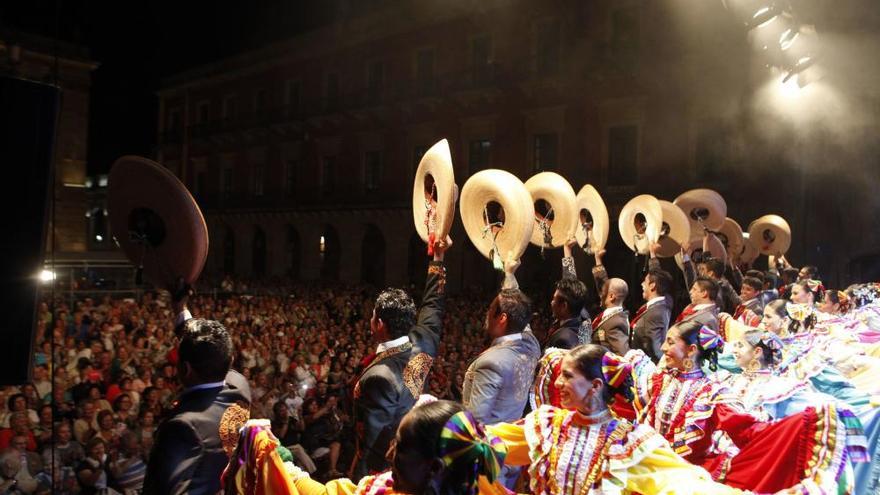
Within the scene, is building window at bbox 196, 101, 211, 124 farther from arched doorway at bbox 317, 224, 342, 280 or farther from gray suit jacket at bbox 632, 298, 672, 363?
gray suit jacket at bbox 632, 298, 672, 363

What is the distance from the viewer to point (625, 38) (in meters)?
19.0

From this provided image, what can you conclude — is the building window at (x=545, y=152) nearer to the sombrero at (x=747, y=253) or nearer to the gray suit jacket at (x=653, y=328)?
the sombrero at (x=747, y=253)

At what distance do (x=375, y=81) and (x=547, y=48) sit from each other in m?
8.06

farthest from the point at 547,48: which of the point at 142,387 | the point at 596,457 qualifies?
the point at 596,457

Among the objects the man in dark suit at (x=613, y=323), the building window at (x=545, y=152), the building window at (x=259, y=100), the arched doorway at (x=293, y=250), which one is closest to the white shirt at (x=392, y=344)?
the man in dark suit at (x=613, y=323)

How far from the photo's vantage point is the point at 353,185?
2717cm

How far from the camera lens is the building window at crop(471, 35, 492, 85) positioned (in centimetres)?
2198

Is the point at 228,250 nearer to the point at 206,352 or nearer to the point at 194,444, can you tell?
the point at 206,352

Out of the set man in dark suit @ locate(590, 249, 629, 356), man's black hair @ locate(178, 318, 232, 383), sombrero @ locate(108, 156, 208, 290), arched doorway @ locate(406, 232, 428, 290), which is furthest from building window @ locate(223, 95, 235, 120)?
man's black hair @ locate(178, 318, 232, 383)

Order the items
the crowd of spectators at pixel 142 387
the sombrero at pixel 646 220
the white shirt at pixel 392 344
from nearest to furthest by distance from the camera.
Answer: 1. the white shirt at pixel 392 344
2. the crowd of spectators at pixel 142 387
3. the sombrero at pixel 646 220

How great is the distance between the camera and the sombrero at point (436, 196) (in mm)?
4000

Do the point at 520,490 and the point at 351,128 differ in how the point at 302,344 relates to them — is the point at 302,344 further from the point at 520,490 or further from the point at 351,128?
the point at 351,128

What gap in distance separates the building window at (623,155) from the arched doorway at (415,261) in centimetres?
793

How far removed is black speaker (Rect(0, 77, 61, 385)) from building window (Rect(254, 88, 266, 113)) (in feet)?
99.3
